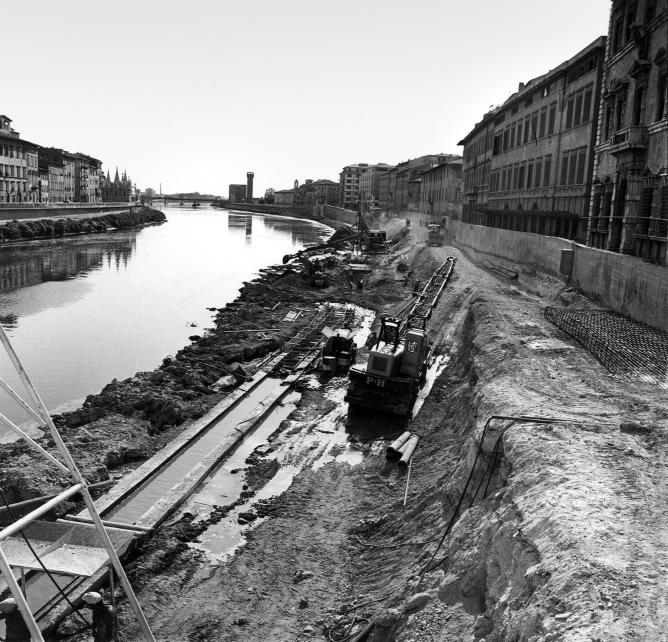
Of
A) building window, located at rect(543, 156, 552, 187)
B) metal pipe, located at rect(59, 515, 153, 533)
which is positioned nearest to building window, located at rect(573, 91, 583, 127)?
building window, located at rect(543, 156, 552, 187)

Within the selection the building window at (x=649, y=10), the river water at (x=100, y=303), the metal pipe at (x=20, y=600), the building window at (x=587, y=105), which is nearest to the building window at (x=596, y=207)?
the building window at (x=587, y=105)

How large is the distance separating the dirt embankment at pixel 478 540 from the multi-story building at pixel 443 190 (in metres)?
73.1

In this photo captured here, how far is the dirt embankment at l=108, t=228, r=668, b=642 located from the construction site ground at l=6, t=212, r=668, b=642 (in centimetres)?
3

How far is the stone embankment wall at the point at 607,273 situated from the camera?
74.9ft

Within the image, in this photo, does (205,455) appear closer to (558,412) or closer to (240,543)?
(240,543)

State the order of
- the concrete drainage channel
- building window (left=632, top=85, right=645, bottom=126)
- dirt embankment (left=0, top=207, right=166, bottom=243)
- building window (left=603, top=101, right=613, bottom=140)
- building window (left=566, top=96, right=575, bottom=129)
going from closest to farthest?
1. the concrete drainage channel
2. building window (left=632, top=85, right=645, bottom=126)
3. building window (left=603, top=101, right=613, bottom=140)
4. building window (left=566, top=96, right=575, bottom=129)
5. dirt embankment (left=0, top=207, right=166, bottom=243)

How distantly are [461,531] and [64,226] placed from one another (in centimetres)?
10386

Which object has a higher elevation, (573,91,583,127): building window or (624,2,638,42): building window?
(624,2,638,42): building window

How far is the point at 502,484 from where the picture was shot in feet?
39.9

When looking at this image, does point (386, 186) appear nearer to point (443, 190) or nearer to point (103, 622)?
point (443, 190)

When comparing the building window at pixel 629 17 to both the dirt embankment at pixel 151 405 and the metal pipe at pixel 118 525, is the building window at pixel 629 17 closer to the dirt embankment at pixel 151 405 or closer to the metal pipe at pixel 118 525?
the dirt embankment at pixel 151 405

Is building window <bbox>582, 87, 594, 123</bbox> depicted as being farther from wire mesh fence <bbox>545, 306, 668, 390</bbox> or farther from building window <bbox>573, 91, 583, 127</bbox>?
wire mesh fence <bbox>545, 306, 668, 390</bbox>

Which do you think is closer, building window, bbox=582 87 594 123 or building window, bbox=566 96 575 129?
building window, bbox=582 87 594 123

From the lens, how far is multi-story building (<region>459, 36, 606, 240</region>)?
39.0m
